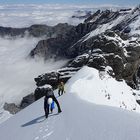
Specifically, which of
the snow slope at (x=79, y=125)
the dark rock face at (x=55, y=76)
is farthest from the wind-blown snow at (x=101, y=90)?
the dark rock face at (x=55, y=76)

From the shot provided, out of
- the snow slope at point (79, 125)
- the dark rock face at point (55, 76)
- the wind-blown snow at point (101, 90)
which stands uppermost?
the snow slope at point (79, 125)

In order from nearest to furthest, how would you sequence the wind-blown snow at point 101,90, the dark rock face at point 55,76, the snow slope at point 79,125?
the snow slope at point 79,125 → the wind-blown snow at point 101,90 → the dark rock face at point 55,76

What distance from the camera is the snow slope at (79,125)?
632 inches

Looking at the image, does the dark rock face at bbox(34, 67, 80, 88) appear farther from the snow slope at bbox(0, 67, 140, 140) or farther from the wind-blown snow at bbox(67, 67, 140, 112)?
the snow slope at bbox(0, 67, 140, 140)

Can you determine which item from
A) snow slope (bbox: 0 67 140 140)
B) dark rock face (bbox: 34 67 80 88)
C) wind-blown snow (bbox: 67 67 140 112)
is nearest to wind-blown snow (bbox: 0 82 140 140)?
snow slope (bbox: 0 67 140 140)

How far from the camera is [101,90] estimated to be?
3316cm

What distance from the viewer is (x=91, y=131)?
1675cm

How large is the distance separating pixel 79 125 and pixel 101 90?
15131 mm

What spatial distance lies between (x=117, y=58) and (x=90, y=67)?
6.02 metres

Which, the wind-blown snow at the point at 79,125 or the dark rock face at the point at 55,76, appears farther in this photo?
the dark rock face at the point at 55,76

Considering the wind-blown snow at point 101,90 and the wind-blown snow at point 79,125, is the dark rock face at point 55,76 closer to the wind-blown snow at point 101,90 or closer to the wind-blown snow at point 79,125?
the wind-blown snow at point 101,90

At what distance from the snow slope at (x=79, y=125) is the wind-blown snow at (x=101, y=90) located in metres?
5.27

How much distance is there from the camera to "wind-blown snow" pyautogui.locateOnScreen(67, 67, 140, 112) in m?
29.5

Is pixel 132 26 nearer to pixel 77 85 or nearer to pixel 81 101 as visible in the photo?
pixel 77 85
